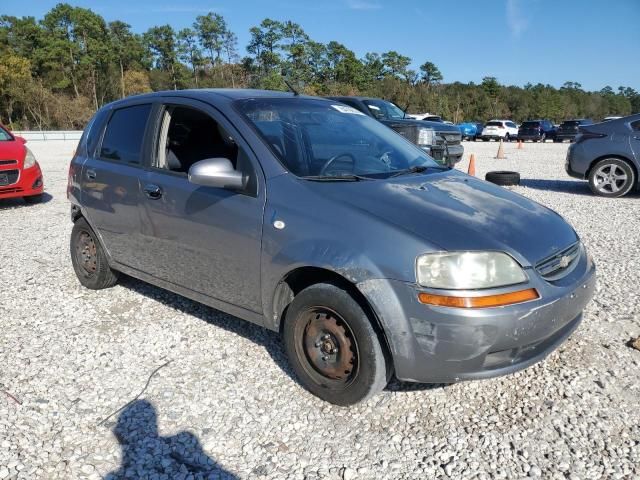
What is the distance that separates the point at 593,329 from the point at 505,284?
71.7 inches

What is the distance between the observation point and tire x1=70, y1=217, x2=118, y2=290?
460cm

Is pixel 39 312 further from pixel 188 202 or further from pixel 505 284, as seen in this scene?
pixel 505 284

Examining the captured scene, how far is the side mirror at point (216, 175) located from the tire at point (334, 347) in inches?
31.3

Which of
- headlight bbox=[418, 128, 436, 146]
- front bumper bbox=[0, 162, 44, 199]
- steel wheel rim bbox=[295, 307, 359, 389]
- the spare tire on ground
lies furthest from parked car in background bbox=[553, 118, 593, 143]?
steel wheel rim bbox=[295, 307, 359, 389]

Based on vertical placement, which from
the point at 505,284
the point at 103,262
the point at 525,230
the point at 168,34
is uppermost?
the point at 168,34

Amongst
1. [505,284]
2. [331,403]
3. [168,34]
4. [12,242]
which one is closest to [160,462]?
[331,403]

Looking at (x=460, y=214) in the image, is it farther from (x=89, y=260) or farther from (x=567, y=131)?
(x=567, y=131)

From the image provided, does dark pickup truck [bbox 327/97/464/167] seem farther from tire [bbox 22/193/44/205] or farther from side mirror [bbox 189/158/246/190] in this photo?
side mirror [bbox 189/158/246/190]

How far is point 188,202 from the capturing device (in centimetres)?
343

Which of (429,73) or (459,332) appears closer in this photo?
(459,332)

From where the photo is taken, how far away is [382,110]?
1218cm

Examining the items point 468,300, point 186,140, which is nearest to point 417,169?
point 468,300

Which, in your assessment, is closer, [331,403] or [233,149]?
[331,403]

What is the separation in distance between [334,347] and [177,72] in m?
82.0
